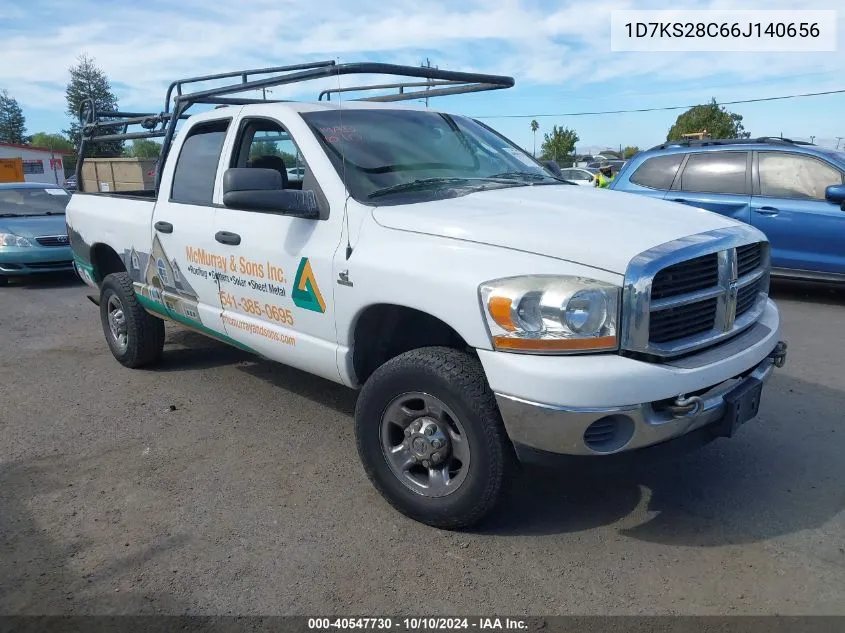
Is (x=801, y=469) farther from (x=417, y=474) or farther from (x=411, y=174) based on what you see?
(x=411, y=174)

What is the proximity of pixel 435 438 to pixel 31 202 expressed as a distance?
1059 centimetres

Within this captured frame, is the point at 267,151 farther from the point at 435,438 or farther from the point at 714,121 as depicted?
the point at 714,121

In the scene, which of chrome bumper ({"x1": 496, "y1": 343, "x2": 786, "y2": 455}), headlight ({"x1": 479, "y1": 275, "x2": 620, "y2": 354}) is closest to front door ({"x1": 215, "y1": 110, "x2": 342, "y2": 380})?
headlight ({"x1": 479, "y1": 275, "x2": 620, "y2": 354})

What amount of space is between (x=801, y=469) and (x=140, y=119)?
5.42 meters

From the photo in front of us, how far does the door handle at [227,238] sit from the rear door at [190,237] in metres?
0.08

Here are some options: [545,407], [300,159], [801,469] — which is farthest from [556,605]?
[300,159]

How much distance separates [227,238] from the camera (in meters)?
4.21

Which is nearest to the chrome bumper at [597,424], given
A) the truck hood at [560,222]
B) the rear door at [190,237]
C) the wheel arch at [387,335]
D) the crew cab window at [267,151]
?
the truck hood at [560,222]

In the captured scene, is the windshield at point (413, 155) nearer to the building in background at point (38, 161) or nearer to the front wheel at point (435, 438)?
the front wheel at point (435, 438)

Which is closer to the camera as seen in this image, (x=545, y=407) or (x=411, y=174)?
(x=545, y=407)

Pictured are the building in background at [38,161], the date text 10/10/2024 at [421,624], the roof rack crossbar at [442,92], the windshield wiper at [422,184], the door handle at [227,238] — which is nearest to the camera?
the date text 10/10/2024 at [421,624]

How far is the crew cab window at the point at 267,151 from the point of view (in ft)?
13.8

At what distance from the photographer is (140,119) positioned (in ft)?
19.4

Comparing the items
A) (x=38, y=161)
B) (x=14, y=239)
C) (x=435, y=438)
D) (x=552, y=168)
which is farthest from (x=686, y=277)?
(x=38, y=161)
